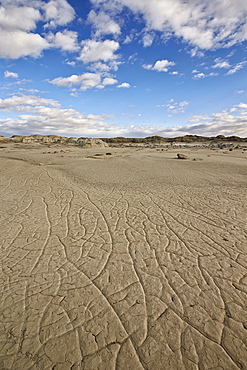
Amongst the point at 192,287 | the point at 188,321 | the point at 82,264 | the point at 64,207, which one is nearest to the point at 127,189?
the point at 64,207

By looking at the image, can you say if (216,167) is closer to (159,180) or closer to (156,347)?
(159,180)

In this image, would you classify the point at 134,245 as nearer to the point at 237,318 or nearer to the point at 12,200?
the point at 237,318

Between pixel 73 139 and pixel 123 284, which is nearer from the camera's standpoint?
pixel 123 284

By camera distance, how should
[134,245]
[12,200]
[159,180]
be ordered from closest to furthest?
1. [134,245]
2. [12,200]
3. [159,180]

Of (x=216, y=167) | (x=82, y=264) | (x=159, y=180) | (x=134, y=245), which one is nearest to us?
(x=82, y=264)

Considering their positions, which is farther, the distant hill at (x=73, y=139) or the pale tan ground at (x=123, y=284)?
the distant hill at (x=73, y=139)

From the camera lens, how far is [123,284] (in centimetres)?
219

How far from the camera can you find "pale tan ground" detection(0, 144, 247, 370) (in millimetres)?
1544

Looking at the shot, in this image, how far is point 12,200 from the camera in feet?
15.4

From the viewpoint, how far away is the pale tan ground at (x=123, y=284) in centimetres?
154

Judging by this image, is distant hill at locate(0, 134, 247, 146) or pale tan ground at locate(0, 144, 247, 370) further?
distant hill at locate(0, 134, 247, 146)

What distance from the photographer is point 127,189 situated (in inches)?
221

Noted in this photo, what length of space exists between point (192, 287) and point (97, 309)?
1.04 metres

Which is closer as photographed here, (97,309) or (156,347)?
Result: (156,347)
